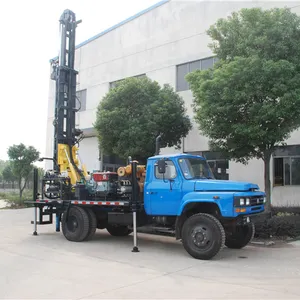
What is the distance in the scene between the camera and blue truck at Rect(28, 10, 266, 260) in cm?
855

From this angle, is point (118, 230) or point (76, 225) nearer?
point (76, 225)

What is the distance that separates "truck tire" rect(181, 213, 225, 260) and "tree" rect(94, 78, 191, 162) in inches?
314

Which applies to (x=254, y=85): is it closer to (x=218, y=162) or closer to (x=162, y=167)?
(x=162, y=167)

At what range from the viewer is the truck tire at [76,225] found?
10773 millimetres

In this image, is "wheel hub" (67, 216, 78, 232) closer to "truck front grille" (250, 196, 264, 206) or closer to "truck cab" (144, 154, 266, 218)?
"truck cab" (144, 154, 266, 218)

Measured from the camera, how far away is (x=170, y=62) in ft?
73.9

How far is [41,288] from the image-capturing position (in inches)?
236

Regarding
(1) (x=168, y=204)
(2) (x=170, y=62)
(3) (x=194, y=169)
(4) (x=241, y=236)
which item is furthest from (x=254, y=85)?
(2) (x=170, y=62)

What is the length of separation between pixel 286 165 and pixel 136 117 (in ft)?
26.6

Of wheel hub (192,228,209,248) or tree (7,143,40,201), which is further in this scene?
tree (7,143,40,201)

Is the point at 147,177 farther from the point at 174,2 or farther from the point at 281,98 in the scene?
the point at 174,2

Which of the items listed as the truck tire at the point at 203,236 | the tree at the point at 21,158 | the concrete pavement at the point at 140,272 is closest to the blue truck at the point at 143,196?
the truck tire at the point at 203,236

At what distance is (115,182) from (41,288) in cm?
513

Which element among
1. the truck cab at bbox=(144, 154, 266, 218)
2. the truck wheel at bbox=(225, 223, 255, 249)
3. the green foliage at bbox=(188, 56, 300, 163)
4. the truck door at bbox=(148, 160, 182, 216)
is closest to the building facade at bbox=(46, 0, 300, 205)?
the green foliage at bbox=(188, 56, 300, 163)
